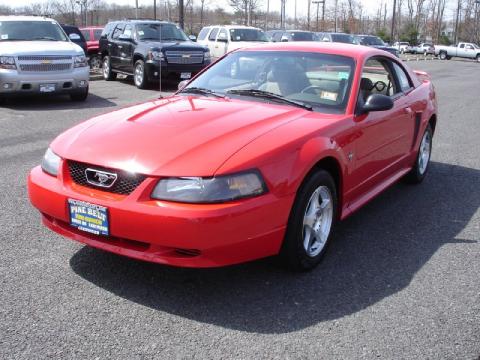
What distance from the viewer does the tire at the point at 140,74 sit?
47.1ft

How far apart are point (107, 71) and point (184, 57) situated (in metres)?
3.66

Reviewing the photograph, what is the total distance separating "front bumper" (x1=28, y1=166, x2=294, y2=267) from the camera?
9.62 ft

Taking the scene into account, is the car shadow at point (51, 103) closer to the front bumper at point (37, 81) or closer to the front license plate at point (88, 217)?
the front bumper at point (37, 81)

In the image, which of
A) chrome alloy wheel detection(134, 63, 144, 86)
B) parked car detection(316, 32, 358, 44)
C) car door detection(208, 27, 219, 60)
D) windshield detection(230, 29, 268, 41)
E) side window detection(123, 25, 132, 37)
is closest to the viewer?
chrome alloy wheel detection(134, 63, 144, 86)

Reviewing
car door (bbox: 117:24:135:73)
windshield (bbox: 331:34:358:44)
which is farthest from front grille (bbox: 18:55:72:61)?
windshield (bbox: 331:34:358:44)

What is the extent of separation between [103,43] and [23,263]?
13.9 m

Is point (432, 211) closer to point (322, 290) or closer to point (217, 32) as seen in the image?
point (322, 290)

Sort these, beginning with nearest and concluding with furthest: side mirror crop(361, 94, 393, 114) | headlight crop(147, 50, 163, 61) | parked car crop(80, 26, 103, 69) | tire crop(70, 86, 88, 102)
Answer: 1. side mirror crop(361, 94, 393, 114)
2. tire crop(70, 86, 88, 102)
3. headlight crop(147, 50, 163, 61)
4. parked car crop(80, 26, 103, 69)

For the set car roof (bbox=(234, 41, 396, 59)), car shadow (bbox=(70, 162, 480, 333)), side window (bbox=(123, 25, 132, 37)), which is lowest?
car shadow (bbox=(70, 162, 480, 333))

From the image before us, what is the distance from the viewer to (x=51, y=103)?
11578 mm

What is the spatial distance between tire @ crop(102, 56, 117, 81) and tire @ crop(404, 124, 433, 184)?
39.7ft

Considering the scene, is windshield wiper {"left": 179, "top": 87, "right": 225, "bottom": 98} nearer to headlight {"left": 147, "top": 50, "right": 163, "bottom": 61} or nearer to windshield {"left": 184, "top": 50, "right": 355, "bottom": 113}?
windshield {"left": 184, "top": 50, "right": 355, "bottom": 113}

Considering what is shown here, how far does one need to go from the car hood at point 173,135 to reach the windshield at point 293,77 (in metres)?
0.30

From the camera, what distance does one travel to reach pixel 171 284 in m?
3.44
